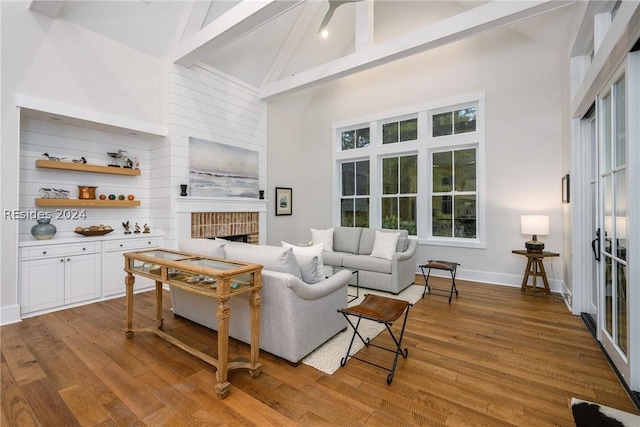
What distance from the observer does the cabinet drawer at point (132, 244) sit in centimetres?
416

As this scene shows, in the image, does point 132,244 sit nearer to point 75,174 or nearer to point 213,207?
point 75,174

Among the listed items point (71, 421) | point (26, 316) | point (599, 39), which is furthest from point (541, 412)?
point (26, 316)

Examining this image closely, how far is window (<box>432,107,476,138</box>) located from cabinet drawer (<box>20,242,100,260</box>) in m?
5.68

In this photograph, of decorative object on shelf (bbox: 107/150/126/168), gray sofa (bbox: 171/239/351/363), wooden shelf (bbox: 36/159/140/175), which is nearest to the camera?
gray sofa (bbox: 171/239/351/363)

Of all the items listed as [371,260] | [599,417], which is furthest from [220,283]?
[371,260]

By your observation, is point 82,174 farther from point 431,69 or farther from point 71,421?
point 431,69

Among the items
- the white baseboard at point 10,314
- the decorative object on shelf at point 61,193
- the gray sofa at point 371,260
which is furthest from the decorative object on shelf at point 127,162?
the gray sofa at point 371,260

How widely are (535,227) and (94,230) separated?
6120 millimetres

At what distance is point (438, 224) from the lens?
5449mm

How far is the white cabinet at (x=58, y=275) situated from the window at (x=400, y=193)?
4.90 metres

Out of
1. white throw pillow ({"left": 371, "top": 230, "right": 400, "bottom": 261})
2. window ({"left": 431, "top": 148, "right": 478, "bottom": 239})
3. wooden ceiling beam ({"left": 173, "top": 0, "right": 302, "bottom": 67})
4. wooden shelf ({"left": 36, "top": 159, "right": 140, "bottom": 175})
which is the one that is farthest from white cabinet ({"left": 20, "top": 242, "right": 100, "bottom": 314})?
window ({"left": 431, "top": 148, "right": 478, "bottom": 239})

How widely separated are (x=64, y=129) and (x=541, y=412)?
5.90 meters

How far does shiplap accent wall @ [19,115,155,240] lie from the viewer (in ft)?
12.3

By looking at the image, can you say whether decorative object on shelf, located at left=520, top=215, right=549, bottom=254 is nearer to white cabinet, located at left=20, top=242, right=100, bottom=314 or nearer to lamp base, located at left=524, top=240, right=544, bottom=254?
lamp base, located at left=524, top=240, right=544, bottom=254
